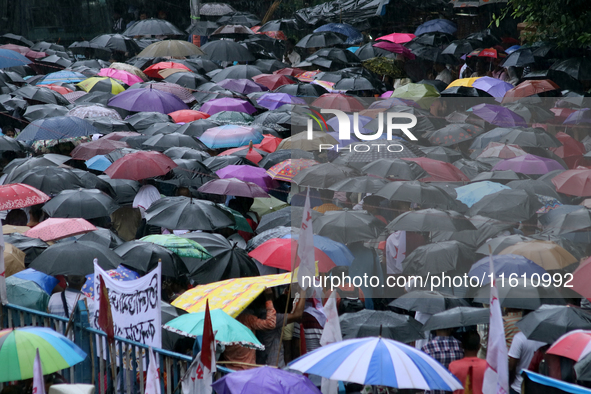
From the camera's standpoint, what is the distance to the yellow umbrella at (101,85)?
1598 centimetres

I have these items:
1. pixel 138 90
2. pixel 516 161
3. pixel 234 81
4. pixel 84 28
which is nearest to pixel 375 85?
pixel 234 81

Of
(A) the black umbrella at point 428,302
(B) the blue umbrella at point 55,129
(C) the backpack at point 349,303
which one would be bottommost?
(C) the backpack at point 349,303

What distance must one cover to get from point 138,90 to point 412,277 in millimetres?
8295

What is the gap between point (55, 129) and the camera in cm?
1209

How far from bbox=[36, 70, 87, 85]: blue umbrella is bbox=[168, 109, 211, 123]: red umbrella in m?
3.68

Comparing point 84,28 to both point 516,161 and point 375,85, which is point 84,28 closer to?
point 375,85

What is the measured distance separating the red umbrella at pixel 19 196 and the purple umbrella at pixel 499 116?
8090mm

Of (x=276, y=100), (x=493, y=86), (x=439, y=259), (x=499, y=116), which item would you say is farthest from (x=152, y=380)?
(x=493, y=86)

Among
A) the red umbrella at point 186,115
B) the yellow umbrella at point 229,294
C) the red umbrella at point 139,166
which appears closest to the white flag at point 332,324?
the yellow umbrella at point 229,294

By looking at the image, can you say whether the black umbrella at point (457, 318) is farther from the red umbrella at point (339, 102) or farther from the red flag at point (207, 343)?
the red umbrella at point (339, 102)

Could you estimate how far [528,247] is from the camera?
8219 millimetres

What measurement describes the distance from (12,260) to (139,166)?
3.26m

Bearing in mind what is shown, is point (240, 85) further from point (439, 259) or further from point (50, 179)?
point (439, 259)

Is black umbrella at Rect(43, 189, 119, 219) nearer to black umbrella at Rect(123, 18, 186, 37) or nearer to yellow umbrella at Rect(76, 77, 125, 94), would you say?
yellow umbrella at Rect(76, 77, 125, 94)
